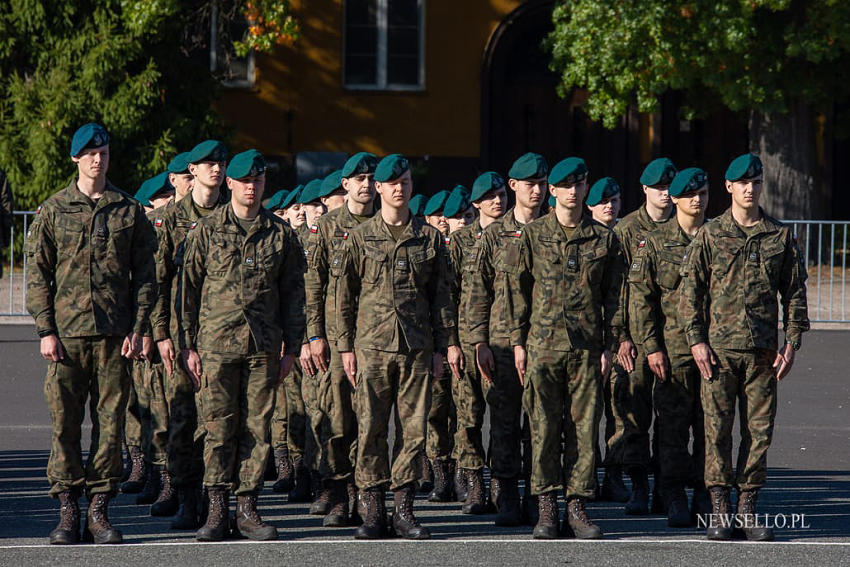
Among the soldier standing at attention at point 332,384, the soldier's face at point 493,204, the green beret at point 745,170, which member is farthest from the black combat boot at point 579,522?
the soldier's face at point 493,204

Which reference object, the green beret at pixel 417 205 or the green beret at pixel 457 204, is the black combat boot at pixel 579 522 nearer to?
the green beret at pixel 457 204

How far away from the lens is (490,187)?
10.6 metres

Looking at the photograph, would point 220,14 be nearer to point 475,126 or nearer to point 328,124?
point 328,124

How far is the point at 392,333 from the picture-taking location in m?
8.84

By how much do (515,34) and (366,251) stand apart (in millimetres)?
19418

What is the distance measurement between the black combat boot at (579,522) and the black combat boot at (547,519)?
0.09 metres

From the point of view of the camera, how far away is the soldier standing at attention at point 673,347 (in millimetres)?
9328

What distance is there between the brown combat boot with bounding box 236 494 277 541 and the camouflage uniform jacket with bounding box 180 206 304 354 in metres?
0.86

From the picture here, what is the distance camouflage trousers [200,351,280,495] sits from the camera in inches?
337

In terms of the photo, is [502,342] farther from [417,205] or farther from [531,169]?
[417,205]

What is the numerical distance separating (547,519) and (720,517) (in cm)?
100

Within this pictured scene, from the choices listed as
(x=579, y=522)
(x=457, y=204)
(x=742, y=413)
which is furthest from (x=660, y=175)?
(x=579, y=522)

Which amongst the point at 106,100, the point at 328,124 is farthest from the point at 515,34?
the point at 106,100

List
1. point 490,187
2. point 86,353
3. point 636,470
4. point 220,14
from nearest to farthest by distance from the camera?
point 86,353 < point 636,470 < point 490,187 < point 220,14
